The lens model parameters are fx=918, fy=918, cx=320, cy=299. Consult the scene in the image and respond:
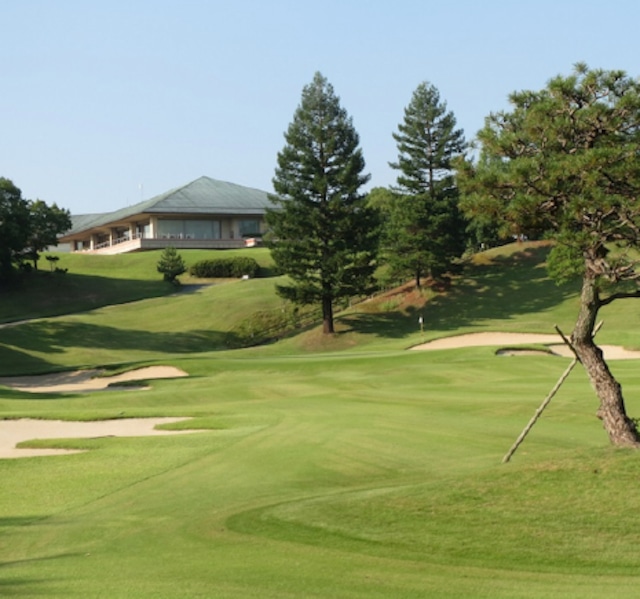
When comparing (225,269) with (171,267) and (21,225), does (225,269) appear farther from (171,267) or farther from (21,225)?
(21,225)

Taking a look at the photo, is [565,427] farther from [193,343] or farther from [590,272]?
[193,343]

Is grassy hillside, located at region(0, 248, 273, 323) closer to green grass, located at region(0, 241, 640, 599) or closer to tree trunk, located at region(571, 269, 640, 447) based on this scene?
green grass, located at region(0, 241, 640, 599)

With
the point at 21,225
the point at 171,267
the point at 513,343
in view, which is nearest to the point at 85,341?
the point at 21,225

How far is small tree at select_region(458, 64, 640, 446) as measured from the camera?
12.8 meters

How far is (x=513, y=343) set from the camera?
136ft

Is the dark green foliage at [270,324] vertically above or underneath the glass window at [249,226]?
underneath

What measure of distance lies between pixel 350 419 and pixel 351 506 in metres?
7.64

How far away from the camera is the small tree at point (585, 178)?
42.1 feet

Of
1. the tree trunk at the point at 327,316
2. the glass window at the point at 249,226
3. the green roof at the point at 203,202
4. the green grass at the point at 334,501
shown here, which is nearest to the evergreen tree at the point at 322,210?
the tree trunk at the point at 327,316

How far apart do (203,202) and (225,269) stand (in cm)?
2210

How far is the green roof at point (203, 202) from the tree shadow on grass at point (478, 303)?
1444 inches

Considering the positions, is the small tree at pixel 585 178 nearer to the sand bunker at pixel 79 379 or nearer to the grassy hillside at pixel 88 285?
the sand bunker at pixel 79 379

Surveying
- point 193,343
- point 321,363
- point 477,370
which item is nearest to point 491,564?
point 477,370

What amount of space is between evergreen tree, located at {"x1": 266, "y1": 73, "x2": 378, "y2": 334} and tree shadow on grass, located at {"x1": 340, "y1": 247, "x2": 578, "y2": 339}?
3.20 m
